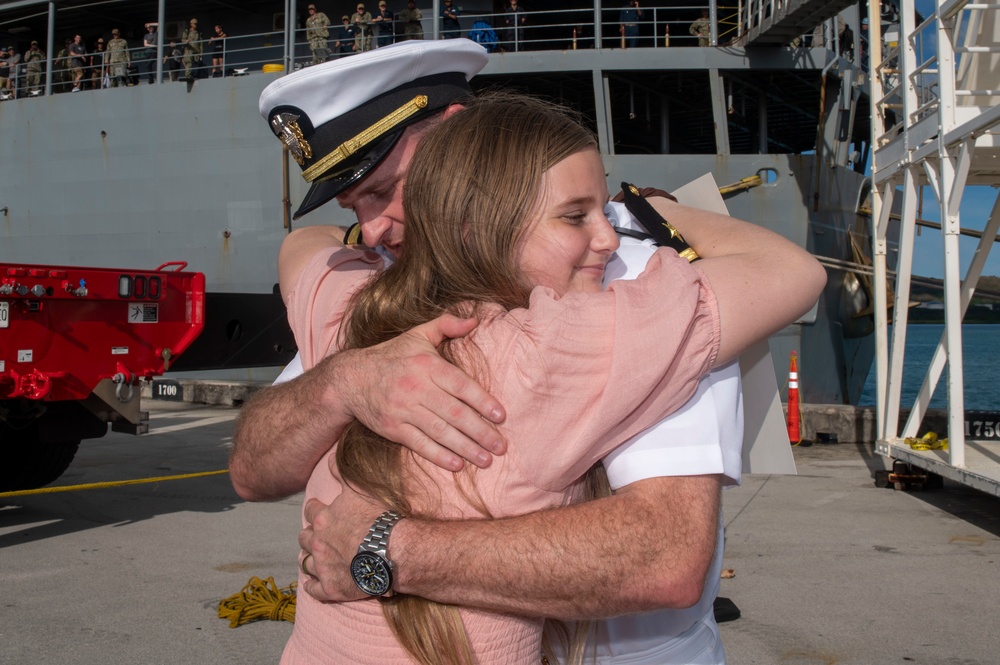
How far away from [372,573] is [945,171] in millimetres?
5647

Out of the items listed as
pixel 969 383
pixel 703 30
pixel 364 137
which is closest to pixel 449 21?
pixel 703 30

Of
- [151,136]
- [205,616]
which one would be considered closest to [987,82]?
[205,616]

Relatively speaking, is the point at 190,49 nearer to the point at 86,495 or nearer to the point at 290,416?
the point at 86,495

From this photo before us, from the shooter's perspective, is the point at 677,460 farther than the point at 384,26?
No

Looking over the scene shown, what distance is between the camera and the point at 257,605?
4.00 m

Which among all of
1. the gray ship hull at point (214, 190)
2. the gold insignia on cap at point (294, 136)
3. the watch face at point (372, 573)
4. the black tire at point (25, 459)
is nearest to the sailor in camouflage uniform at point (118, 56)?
the gray ship hull at point (214, 190)

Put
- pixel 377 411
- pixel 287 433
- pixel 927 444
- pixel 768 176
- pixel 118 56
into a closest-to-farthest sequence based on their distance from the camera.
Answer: pixel 377 411 → pixel 287 433 → pixel 927 444 → pixel 768 176 → pixel 118 56

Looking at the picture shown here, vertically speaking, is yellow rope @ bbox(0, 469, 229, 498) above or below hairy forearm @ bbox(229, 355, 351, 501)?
below

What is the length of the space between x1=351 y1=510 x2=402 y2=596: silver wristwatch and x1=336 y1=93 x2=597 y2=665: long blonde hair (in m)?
0.04

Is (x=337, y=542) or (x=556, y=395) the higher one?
(x=556, y=395)

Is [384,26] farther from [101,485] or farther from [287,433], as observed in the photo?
[287,433]

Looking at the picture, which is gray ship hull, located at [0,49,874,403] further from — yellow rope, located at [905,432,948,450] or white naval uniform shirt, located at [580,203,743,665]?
white naval uniform shirt, located at [580,203,743,665]

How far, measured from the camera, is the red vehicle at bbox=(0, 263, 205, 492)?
5.20 metres

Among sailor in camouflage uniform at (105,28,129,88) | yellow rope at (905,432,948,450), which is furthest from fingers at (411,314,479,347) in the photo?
sailor in camouflage uniform at (105,28,129,88)
